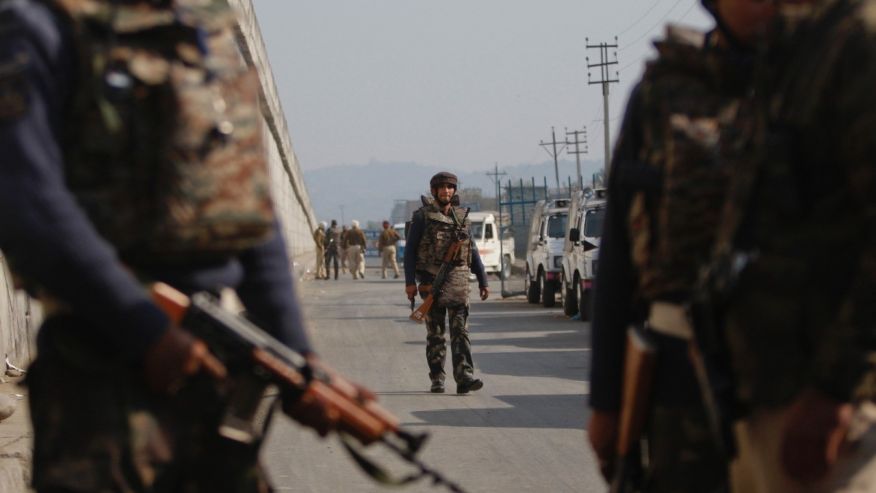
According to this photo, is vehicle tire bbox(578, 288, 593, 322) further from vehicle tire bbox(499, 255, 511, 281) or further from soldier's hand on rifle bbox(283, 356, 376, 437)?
soldier's hand on rifle bbox(283, 356, 376, 437)

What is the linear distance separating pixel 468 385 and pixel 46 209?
9.90 m

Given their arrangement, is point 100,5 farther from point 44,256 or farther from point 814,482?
point 814,482

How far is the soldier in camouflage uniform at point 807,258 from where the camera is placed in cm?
272

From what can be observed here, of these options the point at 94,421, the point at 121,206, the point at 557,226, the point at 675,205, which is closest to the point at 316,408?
the point at 94,421

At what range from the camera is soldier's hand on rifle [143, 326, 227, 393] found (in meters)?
2.91

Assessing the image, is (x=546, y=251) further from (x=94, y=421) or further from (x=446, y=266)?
(x=94, y=421)

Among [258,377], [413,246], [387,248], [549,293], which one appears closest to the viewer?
[258,377]

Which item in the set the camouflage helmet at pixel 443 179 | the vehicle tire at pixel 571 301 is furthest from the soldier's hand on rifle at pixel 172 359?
the vehicle tire at pixel 571 301

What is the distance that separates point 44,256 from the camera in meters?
2.83

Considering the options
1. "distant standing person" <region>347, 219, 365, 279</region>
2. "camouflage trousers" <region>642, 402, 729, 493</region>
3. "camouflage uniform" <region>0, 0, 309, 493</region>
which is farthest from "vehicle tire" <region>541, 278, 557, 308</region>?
"camouflage uniform" <region>0, 0, 309, 493</region>

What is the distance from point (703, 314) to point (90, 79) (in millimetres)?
1246

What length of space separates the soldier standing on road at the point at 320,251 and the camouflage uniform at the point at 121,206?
42526 mm

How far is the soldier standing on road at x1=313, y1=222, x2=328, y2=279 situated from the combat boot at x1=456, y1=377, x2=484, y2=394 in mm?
33057

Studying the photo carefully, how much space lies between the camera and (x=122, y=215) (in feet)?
9.75
